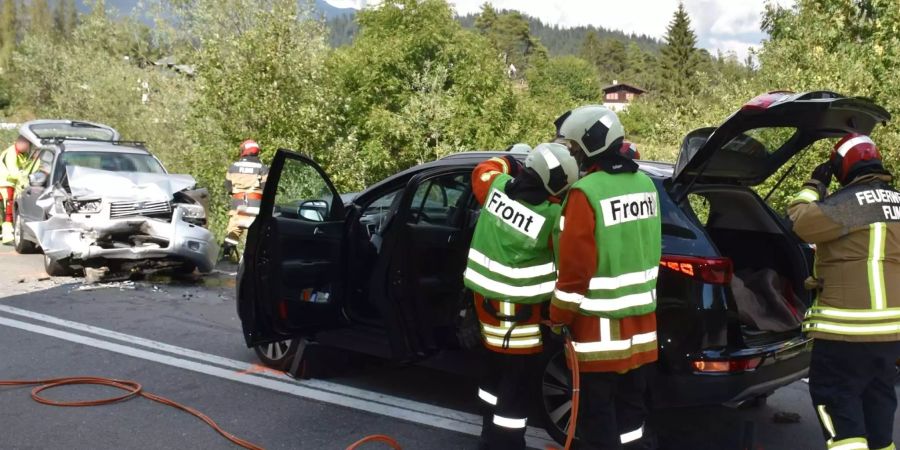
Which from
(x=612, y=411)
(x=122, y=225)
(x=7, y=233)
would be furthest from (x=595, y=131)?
(x=7, y=233)

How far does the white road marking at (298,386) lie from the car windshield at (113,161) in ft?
13.7

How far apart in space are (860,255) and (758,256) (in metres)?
1.47

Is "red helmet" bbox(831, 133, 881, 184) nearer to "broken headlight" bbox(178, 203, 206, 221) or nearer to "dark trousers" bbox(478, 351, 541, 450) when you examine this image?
"dark trousers" bbox(478, 351, 541, 450)

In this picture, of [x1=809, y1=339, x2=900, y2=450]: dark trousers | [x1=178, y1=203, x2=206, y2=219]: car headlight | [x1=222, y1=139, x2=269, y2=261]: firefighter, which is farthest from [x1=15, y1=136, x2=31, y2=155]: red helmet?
[x1=809, y1=339, x2=900, y2=450]: dark trousers

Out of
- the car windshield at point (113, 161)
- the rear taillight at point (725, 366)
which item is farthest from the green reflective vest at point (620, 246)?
the car windshield at point (113, 161)

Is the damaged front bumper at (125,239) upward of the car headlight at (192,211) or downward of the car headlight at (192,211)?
downward

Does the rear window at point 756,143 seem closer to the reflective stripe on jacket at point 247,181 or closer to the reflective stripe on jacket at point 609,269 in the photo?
the reflective stripe on jacket at point 609,269

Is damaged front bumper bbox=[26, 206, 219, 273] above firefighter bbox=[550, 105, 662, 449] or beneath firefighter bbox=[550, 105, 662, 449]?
beneath

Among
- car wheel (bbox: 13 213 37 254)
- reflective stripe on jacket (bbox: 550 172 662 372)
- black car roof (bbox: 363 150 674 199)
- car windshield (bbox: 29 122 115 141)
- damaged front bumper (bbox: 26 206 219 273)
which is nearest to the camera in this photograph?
reflective stripe on jacket (bbox: 550 172 662 372)

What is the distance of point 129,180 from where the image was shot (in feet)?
31.6

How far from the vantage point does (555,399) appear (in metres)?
4.55

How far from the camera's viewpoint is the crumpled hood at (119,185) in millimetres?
9398

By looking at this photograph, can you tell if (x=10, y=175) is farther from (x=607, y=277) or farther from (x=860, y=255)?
(x=860, y=255)

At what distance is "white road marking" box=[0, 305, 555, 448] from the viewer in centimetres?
503
